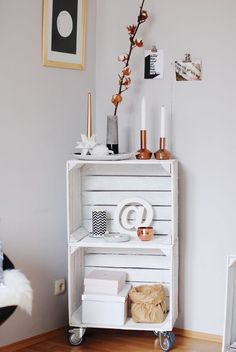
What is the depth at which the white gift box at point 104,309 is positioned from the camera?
3.25 m

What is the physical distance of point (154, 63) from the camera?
→ 345cm

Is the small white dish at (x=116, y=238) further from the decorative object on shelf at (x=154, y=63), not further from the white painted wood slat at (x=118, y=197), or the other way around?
the decorative object on shelf at (x=154, y=63)

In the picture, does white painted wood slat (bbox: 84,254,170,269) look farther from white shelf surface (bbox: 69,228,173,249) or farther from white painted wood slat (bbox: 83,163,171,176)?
white painted wood slat (bbox: 83,163,171,176)

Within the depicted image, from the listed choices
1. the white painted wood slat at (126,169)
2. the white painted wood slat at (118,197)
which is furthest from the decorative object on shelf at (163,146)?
the white painted wood slat at (118,197)

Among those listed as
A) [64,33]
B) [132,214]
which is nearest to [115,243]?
[132,214]

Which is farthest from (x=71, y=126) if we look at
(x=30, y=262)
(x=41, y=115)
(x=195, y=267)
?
(x=195, y=267)

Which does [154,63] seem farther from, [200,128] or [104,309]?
[104,309]

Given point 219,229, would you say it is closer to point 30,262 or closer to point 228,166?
point 228,166

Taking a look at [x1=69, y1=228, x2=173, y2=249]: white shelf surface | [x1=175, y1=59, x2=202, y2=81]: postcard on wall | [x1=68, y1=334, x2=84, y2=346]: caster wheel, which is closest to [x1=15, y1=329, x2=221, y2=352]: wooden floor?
[x1=68, y1=334, x2=84, y2=346]: caster wheel

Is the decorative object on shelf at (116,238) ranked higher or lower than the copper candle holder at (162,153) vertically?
lower

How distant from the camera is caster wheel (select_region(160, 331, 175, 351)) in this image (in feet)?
10.5

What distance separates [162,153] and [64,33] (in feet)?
2.79

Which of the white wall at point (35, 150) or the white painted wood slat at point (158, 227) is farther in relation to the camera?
the white painted wood slat at point (158, 227)

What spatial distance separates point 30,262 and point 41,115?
79cm
